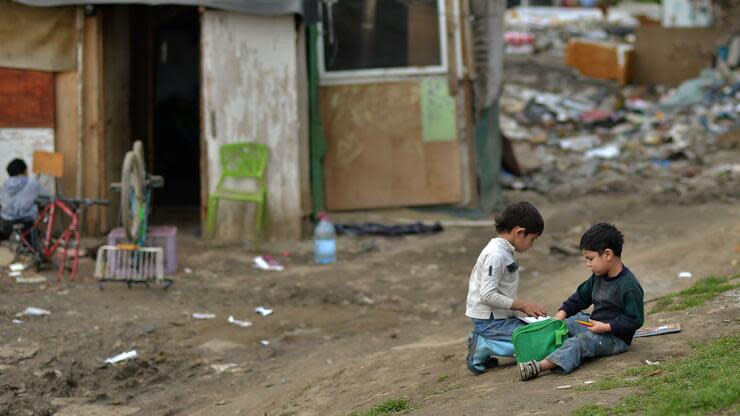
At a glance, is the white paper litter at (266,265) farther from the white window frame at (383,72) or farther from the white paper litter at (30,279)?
the white window frame at (383,72)

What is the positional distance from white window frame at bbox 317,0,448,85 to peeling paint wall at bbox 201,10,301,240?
1.38 m

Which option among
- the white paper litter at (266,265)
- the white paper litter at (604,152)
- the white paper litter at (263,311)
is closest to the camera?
the white paper litter at (263,311)

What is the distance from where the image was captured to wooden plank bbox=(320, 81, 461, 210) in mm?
13570

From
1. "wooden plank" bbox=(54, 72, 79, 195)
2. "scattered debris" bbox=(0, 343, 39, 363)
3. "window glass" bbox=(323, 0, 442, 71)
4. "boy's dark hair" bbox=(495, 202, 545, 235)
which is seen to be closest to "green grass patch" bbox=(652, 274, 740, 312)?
"boy's dark hair" bbox=(495, 202, 545, 235)

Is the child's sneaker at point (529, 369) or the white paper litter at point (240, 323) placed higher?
the child's sneaker at point (529, 369)

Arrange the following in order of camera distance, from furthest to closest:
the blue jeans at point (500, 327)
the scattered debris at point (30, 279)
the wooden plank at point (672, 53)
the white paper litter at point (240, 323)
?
the wooden plank at point (672, 53), the scattered debris at point (30, 279), the white paper litter at point (240, 323), the blue jeans at point (500, 327)

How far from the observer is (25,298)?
9430 millimetres

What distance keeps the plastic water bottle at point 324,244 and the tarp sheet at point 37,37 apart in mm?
3396

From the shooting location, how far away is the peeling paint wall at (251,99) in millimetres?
12086

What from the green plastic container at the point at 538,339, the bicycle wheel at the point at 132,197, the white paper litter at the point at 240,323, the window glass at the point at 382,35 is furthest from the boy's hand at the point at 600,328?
the window glass at the point at 382,35

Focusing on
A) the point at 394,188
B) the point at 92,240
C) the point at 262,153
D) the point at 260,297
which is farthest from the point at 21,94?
the point at 394,188

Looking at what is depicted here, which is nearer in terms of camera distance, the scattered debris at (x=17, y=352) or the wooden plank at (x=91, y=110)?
the scattered debris at (x=17, y=352)

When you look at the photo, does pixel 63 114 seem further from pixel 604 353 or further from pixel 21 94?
pixel 604 353

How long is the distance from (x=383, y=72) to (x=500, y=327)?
310 inches
